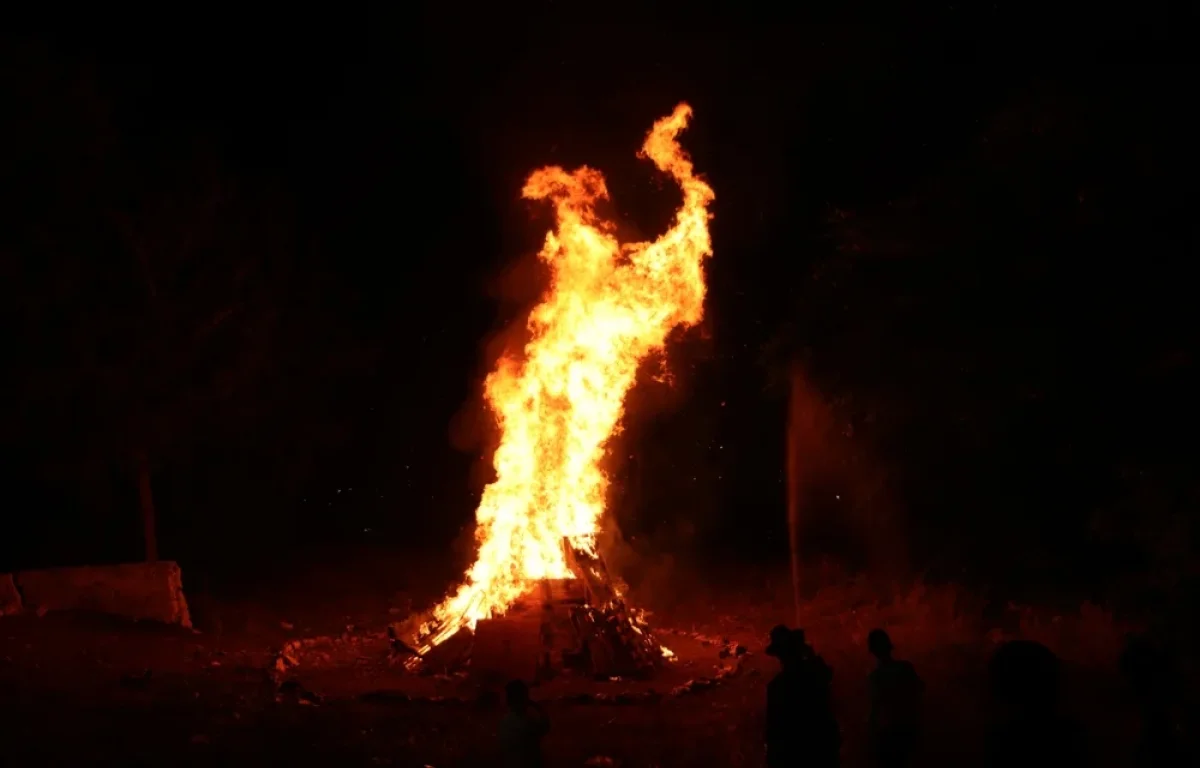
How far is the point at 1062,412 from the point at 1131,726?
602 centimetres

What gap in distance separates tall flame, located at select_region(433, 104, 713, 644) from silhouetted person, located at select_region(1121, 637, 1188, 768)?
37.8 ft

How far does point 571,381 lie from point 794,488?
375 inches

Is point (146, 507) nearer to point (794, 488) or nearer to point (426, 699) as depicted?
point (426, 699)

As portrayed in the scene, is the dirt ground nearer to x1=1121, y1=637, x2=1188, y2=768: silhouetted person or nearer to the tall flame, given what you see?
the tall flame

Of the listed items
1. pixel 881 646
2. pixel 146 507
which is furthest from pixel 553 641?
pixel 146 507

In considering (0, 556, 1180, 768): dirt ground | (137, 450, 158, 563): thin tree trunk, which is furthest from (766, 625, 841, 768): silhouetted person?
(137, 450, 158, 563): thin tree trunk

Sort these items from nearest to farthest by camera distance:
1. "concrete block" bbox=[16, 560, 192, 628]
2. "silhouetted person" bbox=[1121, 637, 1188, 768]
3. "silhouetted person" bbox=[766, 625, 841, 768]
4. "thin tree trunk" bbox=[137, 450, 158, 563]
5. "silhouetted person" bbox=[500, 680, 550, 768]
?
"silhouetted person" bbox=[1121, 637, 1188, 768], "silhouetted person" bbox=[766, 625, 841, 768], "silhouetted person" bbox=[500, 680, 550, 768], "concrete block" bbox=[16, 560, 192, 628], "thin tree trunk" bbox=[137, 450, 158, 563]

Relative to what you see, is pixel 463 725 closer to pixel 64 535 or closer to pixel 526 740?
pixel 526 740

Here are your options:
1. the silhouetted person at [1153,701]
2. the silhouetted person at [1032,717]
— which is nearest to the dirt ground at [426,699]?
the silhouetted person at [1153,701]

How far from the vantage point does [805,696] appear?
694cm

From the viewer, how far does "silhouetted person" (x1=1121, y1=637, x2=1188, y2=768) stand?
541 centimetres

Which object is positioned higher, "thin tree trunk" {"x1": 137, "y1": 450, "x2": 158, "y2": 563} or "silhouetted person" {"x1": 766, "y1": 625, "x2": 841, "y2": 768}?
"thin tree trunk" {"x1": 137, "y1": 450, "x2": 158, "y2": 563}

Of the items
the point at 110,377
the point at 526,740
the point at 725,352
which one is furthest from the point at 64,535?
the point at 526,740

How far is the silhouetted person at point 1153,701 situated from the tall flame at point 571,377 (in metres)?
11.5
